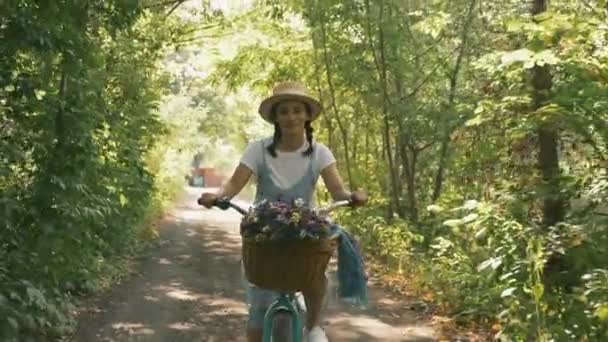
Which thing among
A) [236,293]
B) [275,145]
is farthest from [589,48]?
[236,293]

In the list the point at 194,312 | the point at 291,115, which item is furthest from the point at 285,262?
the point at 194,312

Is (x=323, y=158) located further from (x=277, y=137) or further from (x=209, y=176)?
(x=209, y=176)

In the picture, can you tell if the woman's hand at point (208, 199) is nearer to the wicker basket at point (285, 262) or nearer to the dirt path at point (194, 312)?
the wicker basket at point (285, 262)

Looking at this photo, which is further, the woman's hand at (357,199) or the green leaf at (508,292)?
the green leaf at (508,292)

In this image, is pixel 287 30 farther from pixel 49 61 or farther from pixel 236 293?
pixel 49 61

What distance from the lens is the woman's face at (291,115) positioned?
4332mm

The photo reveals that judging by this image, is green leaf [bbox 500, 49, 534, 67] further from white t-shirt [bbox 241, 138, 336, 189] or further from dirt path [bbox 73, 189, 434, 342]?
dirt path [bbox 73, 189, 434, 342]

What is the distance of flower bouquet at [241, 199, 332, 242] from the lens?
144 inches

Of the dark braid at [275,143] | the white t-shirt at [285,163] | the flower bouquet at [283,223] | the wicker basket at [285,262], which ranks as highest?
the dark braid at [275,143]

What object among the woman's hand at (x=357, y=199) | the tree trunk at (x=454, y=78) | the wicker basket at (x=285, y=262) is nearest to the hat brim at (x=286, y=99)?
the woman's hand at (x=357, y=199)

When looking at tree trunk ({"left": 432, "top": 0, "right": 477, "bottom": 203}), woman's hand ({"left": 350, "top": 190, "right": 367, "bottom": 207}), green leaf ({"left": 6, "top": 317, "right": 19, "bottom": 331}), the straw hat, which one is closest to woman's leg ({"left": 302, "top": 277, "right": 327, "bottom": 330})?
woman's hand ({"left": 350, "top": 190, "right": 367, "bottom": 207})

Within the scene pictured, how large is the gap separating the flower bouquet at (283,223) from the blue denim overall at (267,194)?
1.53 ft

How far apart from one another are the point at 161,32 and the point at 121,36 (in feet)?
6.39

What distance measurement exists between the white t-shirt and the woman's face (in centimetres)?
14
